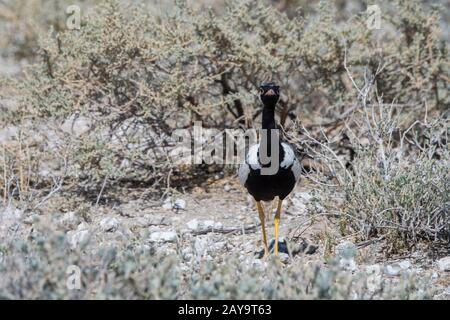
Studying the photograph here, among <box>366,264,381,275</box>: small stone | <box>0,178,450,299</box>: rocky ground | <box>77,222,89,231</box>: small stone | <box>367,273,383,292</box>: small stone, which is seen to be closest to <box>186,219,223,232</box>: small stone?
<box>0,178,450,299</box>: rocky ground

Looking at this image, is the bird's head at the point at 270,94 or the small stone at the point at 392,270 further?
the bird's head at the point at 270,94

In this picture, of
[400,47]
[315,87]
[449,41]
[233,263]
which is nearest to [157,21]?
[315,87]

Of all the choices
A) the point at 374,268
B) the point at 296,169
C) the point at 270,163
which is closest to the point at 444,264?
the point at 374,268

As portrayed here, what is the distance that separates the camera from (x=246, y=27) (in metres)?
5.88

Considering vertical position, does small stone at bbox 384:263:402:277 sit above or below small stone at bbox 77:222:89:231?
below

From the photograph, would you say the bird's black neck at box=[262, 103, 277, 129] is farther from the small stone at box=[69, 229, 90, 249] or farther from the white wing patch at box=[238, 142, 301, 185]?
the small stone at box=[69, 229, 90, 249]

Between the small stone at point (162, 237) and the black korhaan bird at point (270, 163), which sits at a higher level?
the black korhaan bird at point (270, 163)

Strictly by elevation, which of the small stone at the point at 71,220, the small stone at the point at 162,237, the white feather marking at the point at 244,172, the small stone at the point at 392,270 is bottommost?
the small stone at the point at 392,270

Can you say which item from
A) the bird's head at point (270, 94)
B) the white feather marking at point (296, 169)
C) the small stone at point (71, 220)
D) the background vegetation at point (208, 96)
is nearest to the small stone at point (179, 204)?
the background vegetation at point (208, 96)

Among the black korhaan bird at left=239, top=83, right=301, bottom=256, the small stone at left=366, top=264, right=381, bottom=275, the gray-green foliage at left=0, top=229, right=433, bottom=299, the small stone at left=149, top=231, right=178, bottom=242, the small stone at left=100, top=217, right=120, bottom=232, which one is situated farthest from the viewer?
the small stone at left=100, top=217, right=120, bottom=232

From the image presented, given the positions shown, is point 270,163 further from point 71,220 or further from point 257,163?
point 71,220

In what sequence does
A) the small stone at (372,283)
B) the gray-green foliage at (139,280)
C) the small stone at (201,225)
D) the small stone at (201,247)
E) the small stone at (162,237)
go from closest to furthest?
the gray-green foliage at (139,280) → the small stone at (372,283) → the small stone at (201,247) → the small stone at (162,237) → the small stone at (201,225)

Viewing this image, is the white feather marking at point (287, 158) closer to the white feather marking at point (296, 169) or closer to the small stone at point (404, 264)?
the white feather marking at point (296, 169)

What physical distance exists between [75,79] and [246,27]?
1.46 metres
